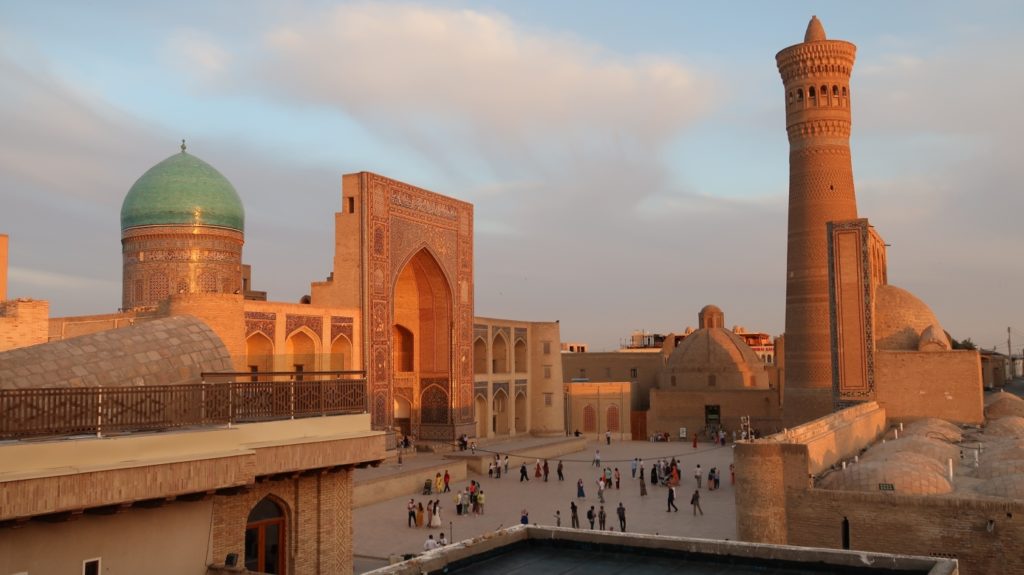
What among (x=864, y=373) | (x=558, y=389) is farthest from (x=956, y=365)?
(x=558, y=389)

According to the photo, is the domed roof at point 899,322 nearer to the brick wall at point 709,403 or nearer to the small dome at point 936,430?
the small dome at point 936,430

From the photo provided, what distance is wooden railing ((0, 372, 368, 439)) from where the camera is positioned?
625 centimetres

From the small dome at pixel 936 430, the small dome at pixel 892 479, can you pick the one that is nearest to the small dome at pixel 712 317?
the small dome at pixel 936 430

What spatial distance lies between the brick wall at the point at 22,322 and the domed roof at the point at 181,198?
989 centimetres

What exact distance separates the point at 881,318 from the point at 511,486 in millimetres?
12681

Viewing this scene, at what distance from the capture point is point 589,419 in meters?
39.0

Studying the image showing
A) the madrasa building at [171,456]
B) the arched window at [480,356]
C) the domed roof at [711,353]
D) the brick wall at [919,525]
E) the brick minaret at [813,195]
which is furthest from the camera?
the domed roof at [711,353]

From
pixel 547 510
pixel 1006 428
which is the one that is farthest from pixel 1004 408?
pixel 547 510

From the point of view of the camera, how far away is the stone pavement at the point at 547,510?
55.0 ft

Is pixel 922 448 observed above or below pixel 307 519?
below

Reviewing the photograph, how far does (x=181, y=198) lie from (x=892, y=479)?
888 inches

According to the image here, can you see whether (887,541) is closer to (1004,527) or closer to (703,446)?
(1004,527)

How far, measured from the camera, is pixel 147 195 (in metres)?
27.2

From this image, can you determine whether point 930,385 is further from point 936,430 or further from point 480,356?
point 480,356
